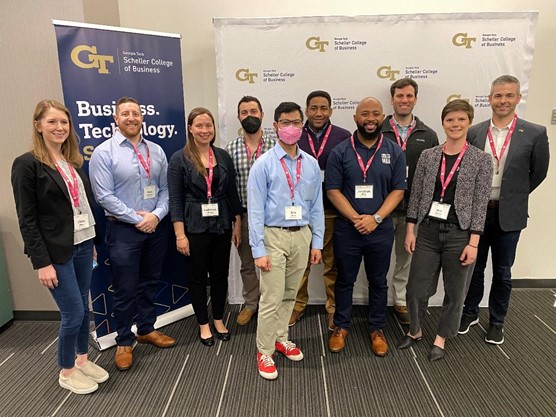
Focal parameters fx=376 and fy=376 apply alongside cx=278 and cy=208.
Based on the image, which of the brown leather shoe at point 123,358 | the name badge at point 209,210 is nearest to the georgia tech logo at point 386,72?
the name badge at point 209,210

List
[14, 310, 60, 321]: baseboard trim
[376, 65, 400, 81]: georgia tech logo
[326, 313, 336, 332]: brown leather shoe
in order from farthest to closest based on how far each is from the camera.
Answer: [14, 310, 60, 321]: baseboard trim < [376, 65, 400, 81]: georgia tech logo < [326, 313, 336, 332]: brown leather shoe

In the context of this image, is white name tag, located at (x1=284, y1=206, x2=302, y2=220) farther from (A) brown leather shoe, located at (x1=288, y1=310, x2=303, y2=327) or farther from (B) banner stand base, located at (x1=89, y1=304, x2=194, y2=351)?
(B) banner stand base, located at (x1=89, y1=304, x2=194, y2=351)

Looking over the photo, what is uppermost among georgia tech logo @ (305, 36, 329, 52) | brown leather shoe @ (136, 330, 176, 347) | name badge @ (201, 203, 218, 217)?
georgia tech logo @ (305, 36, 329, 52)

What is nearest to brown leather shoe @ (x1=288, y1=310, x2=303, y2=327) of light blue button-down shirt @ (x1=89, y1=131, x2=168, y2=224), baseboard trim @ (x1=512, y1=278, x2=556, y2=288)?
light blue button-down shirt @ (x1=89, y1=131, x2=168, y2=224)

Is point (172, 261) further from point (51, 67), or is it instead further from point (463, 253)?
point (463, 253)

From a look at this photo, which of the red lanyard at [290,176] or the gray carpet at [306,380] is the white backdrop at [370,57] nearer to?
the red lanyard at [290,176]

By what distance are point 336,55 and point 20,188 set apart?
2374 millimetres

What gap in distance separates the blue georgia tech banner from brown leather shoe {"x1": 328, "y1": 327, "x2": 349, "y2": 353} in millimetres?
1279

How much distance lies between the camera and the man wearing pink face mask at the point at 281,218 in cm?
218

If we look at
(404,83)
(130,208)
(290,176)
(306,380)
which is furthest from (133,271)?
(404,83)

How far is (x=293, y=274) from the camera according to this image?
237cm

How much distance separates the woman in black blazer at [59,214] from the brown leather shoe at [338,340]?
5.23 ft

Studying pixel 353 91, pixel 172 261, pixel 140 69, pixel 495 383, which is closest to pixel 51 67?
pixel 140 69

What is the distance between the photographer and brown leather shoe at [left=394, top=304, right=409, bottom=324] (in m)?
3.06
